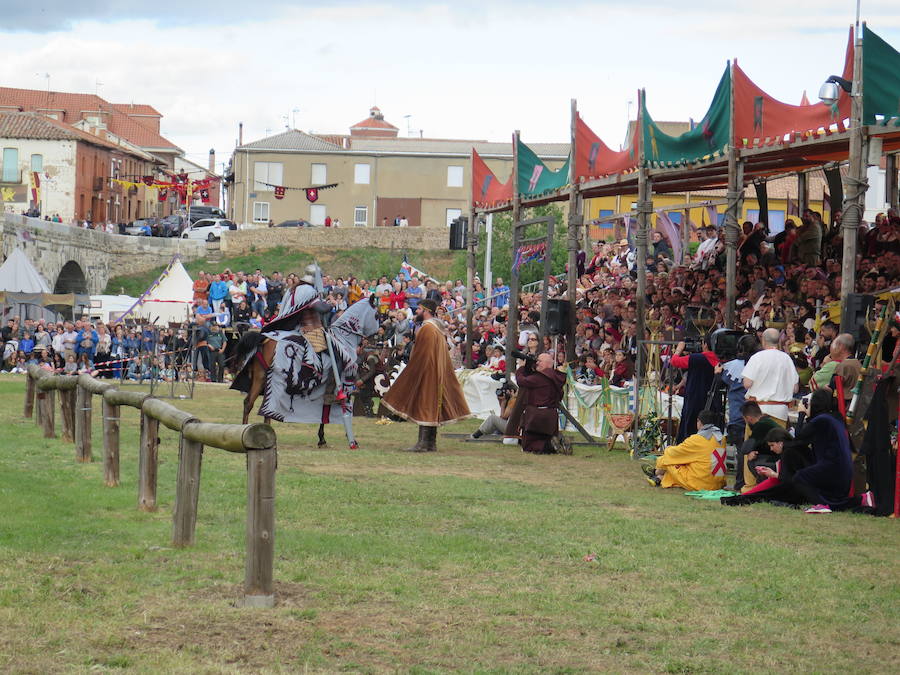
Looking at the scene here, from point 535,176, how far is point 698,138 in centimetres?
693

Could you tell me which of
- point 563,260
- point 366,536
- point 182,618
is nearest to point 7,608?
point 182,618

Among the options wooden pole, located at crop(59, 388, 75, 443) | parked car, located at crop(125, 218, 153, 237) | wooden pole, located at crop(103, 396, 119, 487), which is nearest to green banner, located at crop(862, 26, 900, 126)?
wooden pole, located at crop(103, 396, 119, 487)

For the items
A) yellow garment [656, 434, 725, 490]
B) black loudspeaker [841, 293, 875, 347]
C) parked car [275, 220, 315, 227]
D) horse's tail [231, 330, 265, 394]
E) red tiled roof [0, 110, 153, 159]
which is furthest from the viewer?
red tiled roof [0, 110, 153, 159]

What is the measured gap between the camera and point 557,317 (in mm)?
20062

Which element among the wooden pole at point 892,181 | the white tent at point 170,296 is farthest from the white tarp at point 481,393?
the white tent at point 170,296

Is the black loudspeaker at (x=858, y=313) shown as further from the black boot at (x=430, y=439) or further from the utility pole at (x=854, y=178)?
the black boot at (x=430, y=439)

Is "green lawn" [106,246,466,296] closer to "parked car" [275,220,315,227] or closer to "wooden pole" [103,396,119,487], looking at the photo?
"parked car" [275,220,315,227]

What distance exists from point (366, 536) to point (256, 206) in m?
82.9

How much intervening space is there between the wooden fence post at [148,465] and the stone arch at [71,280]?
5466cm

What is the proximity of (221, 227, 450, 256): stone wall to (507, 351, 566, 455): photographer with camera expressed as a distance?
57.0 metres

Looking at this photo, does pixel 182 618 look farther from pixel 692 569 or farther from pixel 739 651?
pixel 692 569

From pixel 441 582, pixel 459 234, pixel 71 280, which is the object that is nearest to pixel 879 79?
pixel 441 582

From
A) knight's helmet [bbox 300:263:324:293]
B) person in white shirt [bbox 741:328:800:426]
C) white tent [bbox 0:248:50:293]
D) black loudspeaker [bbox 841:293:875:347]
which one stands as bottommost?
person in white shirt [bbox 741:328:800:426]

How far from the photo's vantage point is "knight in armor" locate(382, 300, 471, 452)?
1684 cm
